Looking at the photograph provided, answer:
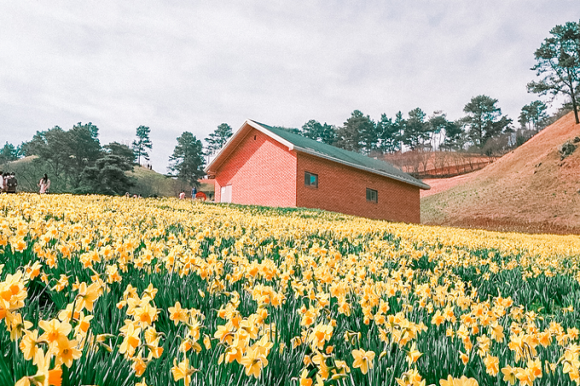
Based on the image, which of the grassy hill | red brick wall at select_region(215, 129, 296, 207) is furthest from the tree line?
red brick wall at select_region(215, 129, 296, 207)

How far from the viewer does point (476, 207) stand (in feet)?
121

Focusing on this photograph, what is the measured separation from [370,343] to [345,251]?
10.2 ft

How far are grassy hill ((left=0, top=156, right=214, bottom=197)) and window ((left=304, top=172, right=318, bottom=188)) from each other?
22.4 metres

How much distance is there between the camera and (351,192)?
21359 mm

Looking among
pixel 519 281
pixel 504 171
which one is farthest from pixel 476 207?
pixel 519 281

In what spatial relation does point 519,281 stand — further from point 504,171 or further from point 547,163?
point 504,171

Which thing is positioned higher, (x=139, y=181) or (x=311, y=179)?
(x=139, y=181)

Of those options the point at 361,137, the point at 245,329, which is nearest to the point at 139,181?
the point at 361,137

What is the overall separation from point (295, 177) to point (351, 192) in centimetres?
478

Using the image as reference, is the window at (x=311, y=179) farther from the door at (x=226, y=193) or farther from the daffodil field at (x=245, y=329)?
the daffodil field at (x=245, y=329)

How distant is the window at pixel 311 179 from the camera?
18984 mm

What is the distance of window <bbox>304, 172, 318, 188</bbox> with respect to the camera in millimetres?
18984

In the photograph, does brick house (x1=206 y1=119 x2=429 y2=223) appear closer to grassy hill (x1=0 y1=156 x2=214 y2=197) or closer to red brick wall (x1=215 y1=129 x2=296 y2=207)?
red brick wall (x1=215 y1=129 x2=296 y2=207)

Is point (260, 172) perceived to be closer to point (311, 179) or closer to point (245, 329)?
point (311, 179)
